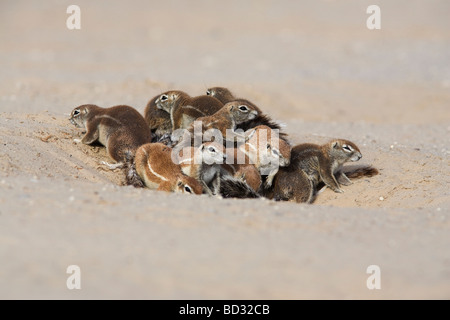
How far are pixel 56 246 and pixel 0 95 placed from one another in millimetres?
10063

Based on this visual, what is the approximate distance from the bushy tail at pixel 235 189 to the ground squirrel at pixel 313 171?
1.61 feet

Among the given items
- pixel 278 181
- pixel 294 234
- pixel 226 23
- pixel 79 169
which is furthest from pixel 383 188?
pixel 226 23

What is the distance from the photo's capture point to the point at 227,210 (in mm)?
6090

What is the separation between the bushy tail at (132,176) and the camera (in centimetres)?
776

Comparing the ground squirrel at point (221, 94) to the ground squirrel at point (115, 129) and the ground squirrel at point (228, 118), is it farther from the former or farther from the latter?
the ground squirrel at point (115, 129)

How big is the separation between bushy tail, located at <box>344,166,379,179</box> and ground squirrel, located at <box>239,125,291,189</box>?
120cm

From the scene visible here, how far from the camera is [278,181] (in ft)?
25.9

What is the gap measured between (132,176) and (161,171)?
1.55 ft

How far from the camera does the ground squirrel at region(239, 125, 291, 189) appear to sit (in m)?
7.77

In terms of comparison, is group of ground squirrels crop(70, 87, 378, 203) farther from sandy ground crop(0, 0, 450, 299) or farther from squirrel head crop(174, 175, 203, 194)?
sandy ground crop(0, 0, 450, 299)
